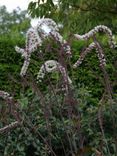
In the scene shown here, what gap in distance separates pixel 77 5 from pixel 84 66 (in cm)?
110

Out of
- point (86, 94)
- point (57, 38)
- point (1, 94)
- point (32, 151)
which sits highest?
point (57, 38)

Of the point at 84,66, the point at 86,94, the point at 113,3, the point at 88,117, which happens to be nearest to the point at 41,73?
the point at 88,117

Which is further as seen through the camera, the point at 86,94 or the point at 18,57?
the point at 18,57

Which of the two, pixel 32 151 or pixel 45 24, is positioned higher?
pixel 45 24

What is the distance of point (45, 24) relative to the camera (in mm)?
2480

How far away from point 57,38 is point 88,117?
2.21 m

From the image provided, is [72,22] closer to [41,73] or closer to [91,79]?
[91,79]

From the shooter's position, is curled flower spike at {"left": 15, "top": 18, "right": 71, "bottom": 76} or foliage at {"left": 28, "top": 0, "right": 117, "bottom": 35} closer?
curled flower spike at {"left": 15, "top": 18, "right": 71, "bottom": 76}

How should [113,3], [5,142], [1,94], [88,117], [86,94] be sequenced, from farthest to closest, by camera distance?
1. [113,3]
2. [86,94]
3. [88,117]
4. [5,142]
5. [1,94]

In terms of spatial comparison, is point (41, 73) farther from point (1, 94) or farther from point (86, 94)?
point (86, 94)

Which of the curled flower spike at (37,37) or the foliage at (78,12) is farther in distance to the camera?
the foliage at (78,12)

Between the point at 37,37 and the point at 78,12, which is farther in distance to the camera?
the point at 78,12

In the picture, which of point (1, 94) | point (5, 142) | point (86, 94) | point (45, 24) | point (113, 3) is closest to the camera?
point (1, 94)

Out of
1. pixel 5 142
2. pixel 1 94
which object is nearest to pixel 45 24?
pixel 1 94
